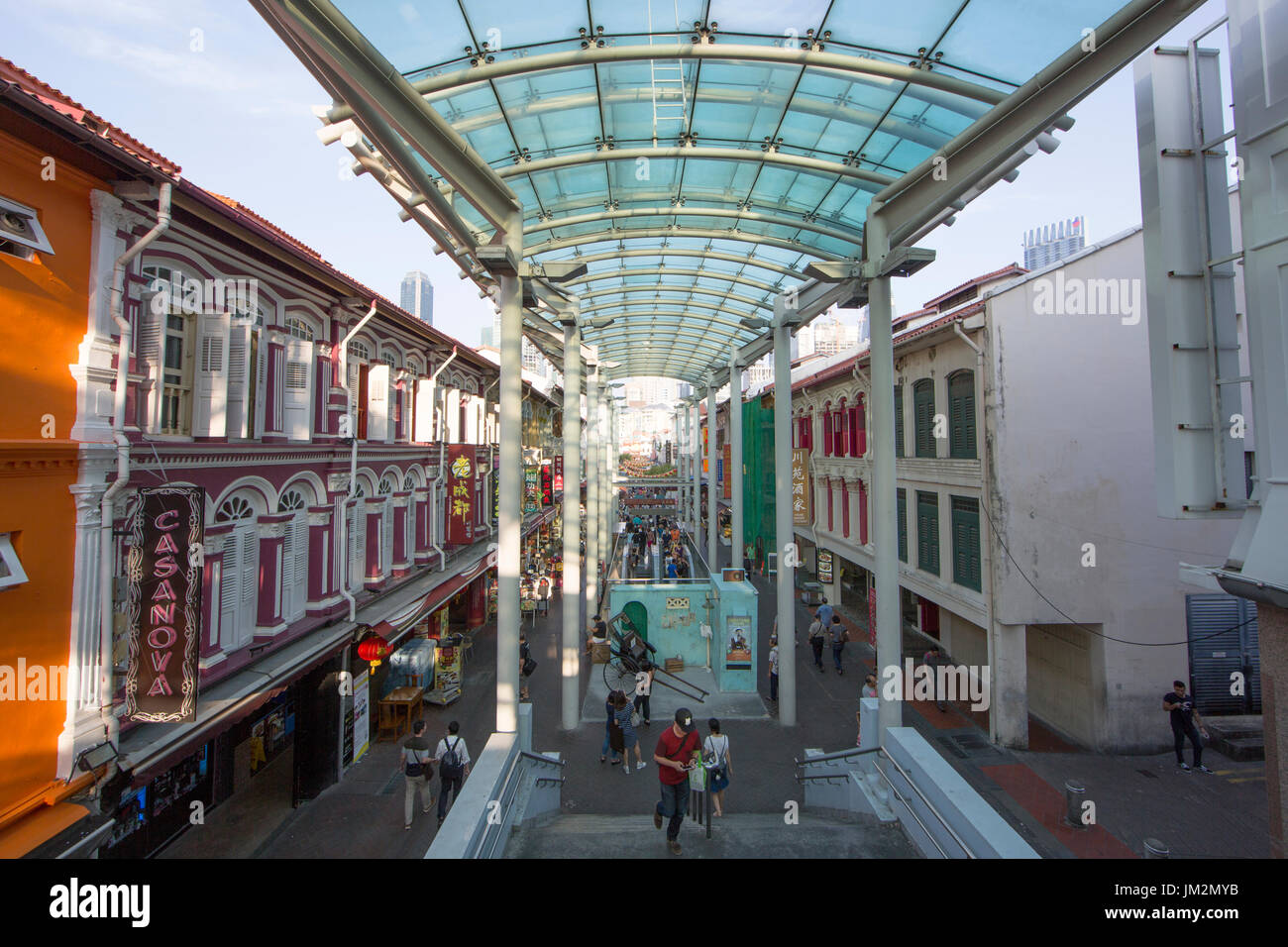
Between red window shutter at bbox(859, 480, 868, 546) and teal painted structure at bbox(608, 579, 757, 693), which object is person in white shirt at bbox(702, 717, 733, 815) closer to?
teal painted structure at bbox(608, 579, 757, 693)

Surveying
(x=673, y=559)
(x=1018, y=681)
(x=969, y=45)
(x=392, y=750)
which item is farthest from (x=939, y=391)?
(x=392, y=750)

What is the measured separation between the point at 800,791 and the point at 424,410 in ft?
38.2

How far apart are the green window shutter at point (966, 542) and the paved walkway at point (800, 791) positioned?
3.10m

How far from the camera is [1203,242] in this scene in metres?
5.43

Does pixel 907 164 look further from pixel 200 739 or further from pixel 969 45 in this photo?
pixel 200 739

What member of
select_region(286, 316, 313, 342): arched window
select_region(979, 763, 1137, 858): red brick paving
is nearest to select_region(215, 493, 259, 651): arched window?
select_region(286, 316, 313, 342): arched window

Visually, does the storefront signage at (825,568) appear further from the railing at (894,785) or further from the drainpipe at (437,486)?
the drainpipe at (437,486)

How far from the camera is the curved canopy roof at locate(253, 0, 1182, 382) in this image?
605cm

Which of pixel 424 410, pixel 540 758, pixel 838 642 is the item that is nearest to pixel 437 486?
pixel 424 410

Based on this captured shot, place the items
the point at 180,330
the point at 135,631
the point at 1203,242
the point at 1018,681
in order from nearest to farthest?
the point at 1203,242
the point at 135,631
the point at 180,330
the point at 1018,681

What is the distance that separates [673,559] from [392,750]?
13.6 metres

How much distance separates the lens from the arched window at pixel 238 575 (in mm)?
8461

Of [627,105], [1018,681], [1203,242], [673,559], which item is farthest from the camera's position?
[673,559]
